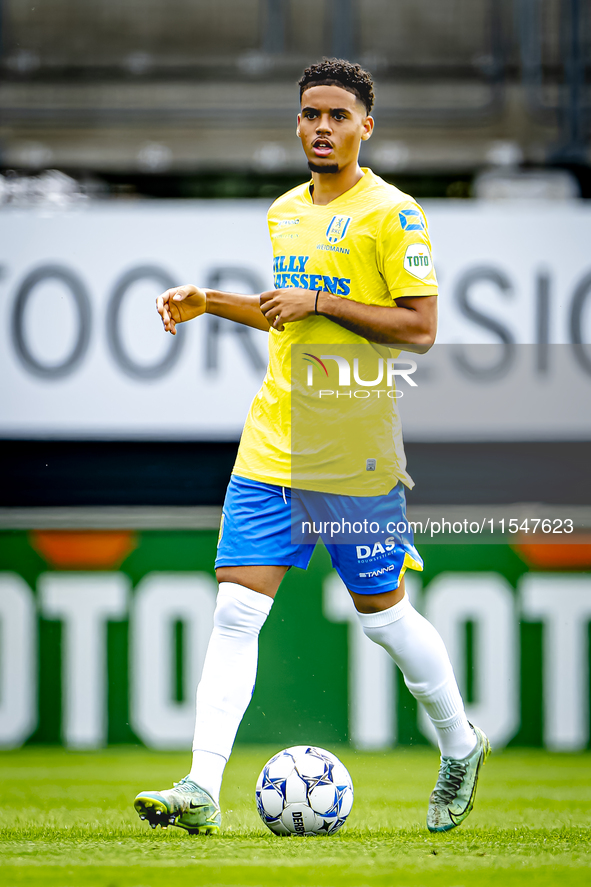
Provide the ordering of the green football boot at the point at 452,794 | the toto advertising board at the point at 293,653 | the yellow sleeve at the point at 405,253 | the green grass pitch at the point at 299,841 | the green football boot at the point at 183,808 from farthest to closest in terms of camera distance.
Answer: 1. the toto advertising board at the point at 293,653
2. the green football boot at the point at 452,794
3. the yellow sleeve at the point at 405,253
4. the green football boot at the point at 183,808
5. the green grass pitch at the point at 299,841

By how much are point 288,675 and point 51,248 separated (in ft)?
9.00

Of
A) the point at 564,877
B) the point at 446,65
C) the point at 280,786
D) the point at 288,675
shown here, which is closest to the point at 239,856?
the point at 280,786

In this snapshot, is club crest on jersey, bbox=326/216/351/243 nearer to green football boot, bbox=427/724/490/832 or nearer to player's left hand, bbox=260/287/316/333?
player's left hand, bbox=260/287/316/333

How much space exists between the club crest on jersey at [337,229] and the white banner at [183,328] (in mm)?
3498

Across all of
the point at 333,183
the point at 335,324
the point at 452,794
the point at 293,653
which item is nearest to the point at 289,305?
the point at 335,324

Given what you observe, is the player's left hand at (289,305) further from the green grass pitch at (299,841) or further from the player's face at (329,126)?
the green grass pitch at (299,841)

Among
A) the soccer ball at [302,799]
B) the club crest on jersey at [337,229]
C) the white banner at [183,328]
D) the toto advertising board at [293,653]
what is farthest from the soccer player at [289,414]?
the white banner at [183,328]

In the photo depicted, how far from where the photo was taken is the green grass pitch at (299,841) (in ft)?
7.06

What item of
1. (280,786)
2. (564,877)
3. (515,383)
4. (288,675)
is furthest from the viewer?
(515,383)

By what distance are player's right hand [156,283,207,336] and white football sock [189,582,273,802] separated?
0.64m

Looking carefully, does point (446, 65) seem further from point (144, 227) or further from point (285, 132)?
point (144, 227)

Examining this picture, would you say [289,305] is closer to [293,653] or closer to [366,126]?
[366,126]

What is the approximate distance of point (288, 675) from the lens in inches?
203

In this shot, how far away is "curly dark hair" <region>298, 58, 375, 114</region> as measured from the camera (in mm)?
2752
